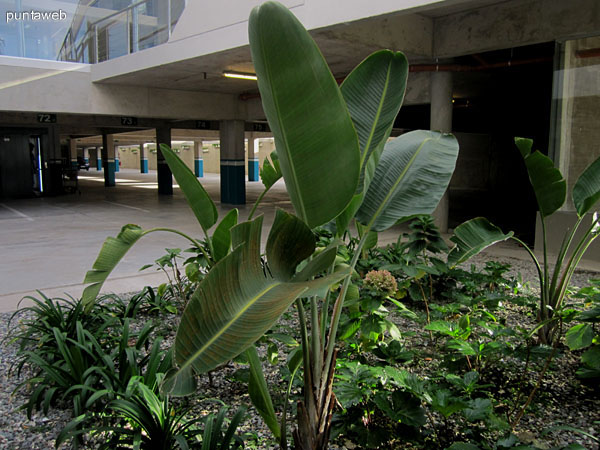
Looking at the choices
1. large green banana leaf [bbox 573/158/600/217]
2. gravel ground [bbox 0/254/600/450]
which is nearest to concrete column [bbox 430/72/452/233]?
large green banana leaf [bbox 573/158/600/217]

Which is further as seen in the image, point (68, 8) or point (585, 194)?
point (68, 8)

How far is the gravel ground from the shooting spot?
7.83 ft

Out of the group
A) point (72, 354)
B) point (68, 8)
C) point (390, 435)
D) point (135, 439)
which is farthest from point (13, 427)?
point (68, 8)

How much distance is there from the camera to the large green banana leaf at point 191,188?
2.77 metres

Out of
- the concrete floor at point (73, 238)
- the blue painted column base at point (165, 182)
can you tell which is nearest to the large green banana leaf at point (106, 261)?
the concrete floor at point (73, 238)

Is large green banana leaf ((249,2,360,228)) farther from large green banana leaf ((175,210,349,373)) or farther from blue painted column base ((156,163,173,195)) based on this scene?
blue painted column base ((156,163,173,195))

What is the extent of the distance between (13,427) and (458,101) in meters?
15.5

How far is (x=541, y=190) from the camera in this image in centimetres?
333

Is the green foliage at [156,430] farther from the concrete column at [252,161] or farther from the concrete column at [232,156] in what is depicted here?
the concrete column at [252,161]

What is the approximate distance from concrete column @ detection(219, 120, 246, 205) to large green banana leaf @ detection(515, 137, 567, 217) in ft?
41.6

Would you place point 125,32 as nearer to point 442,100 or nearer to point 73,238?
point 73,238

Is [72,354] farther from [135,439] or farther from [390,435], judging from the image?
[390,435]

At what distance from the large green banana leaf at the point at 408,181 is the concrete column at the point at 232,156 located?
13359 millimetres

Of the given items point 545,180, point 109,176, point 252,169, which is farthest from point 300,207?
point 252,169
